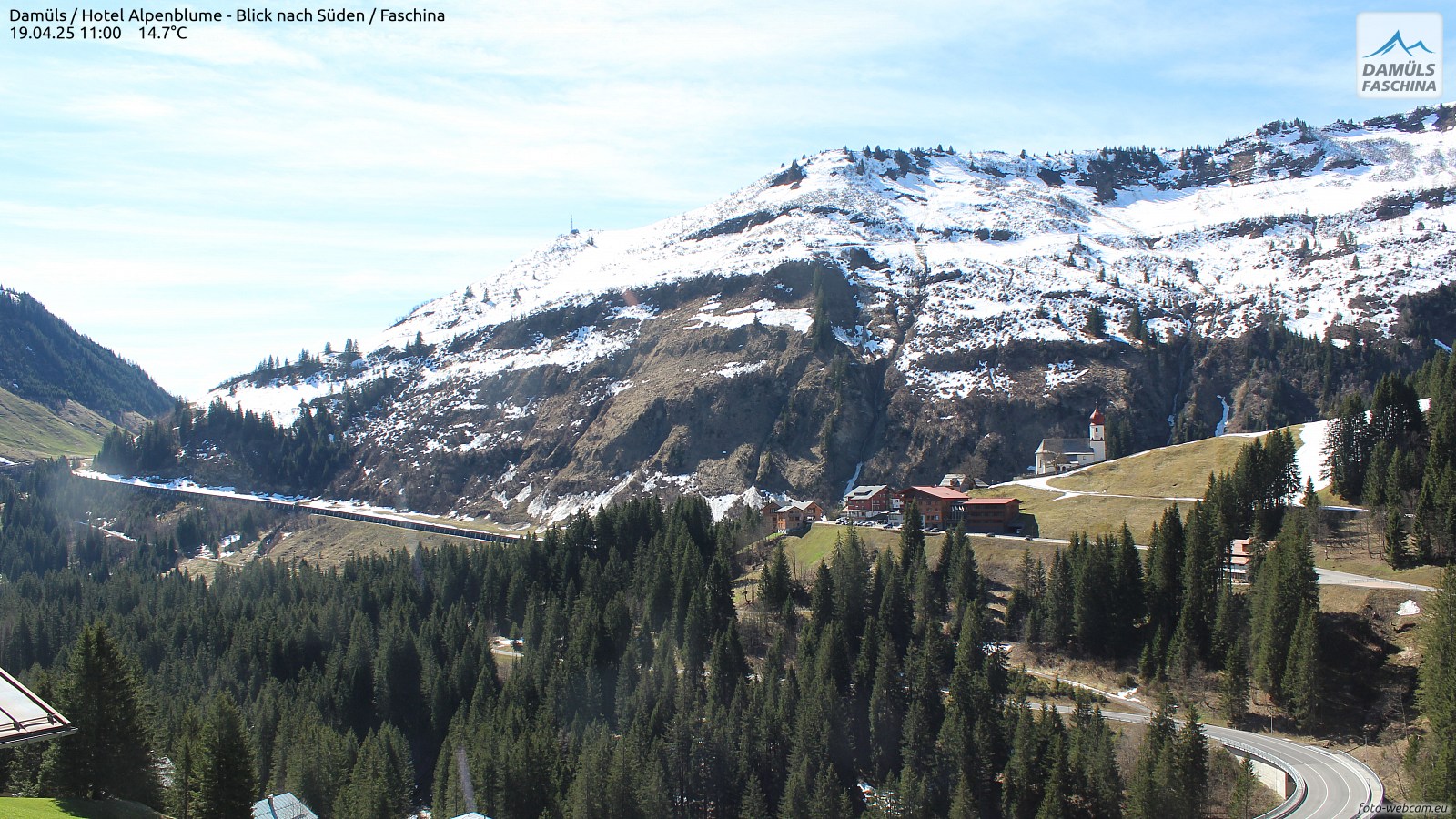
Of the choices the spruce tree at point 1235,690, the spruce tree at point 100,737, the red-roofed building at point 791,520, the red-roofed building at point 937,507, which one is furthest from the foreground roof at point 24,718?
the red-roofed building at point 791,520

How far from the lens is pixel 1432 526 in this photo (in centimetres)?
7625

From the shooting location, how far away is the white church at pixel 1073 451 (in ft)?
475

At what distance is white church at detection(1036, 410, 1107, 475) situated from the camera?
144750 mm

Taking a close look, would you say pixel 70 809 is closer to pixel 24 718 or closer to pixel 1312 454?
pixel 24 718

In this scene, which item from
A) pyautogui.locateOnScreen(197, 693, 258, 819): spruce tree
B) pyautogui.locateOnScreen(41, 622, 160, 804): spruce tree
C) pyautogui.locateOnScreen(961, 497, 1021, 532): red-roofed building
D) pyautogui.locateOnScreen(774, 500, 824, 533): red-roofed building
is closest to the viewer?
pyautogui.locateOnScreen(41, 622, 160, 804): spruce tree

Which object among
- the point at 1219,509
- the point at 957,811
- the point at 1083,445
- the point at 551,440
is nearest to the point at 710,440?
the point at 551,440

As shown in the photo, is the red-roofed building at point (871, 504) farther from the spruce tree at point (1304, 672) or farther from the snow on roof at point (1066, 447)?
the spruce tree at point (1304, 672)

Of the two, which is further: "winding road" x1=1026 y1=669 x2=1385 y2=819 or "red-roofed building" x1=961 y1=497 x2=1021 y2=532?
"red-roofed building" x1=961 y1=497 x2=1021 y2=532

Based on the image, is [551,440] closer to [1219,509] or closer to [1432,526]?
[1219,509]

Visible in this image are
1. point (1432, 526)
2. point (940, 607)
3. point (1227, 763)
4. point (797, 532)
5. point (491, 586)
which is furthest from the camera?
point (797, 532)

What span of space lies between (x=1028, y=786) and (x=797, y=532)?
6555 cm

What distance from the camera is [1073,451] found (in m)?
146

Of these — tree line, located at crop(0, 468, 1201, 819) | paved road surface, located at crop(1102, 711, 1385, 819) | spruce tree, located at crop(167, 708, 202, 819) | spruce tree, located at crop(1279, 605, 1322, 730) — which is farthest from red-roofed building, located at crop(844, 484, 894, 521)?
spruce tree, located at crop(167, 708, 202, 819)

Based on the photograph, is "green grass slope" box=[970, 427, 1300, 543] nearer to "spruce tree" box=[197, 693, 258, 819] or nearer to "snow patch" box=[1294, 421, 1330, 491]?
"snow patch" box=[1294, 421, 1330, 491]
